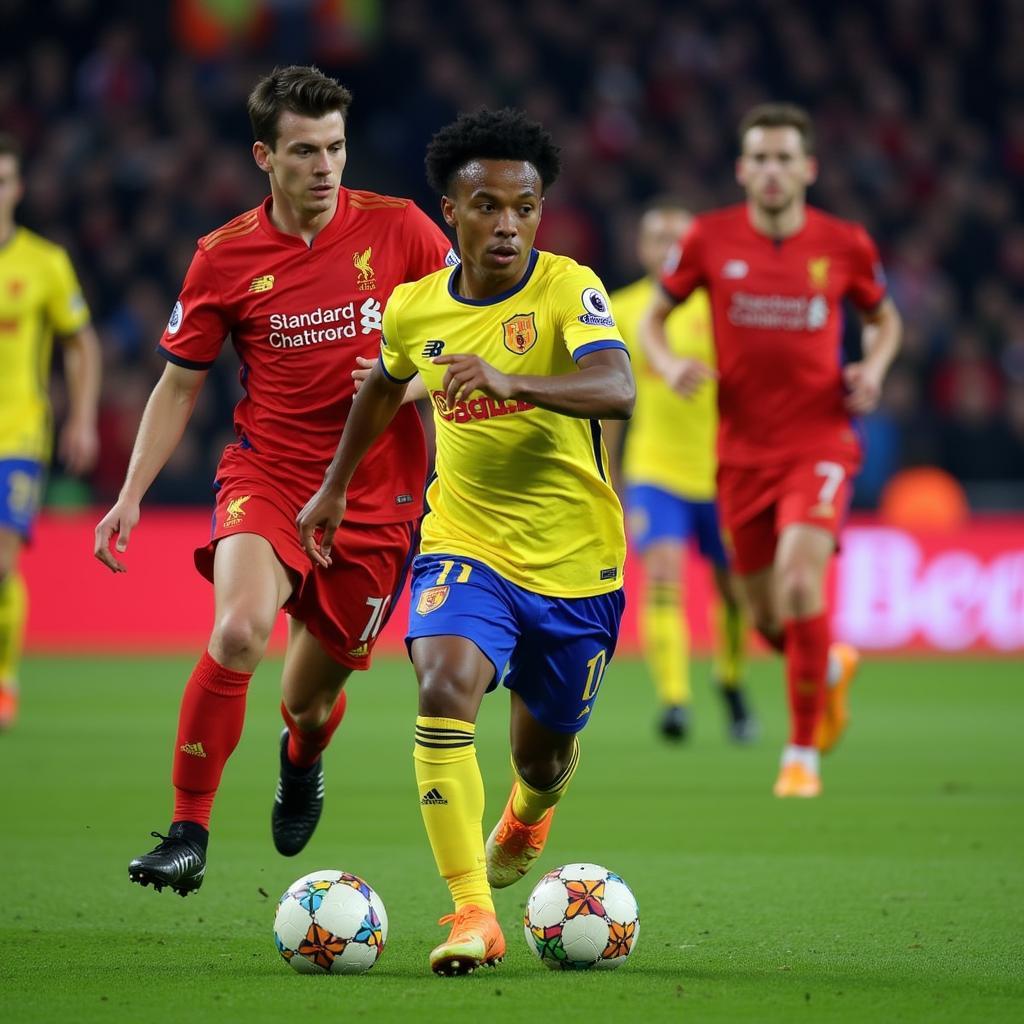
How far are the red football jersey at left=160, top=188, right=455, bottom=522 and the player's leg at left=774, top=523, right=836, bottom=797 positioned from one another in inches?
108

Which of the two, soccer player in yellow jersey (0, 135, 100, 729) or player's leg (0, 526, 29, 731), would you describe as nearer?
soccer player in yellow jersey (0, 135, 100, 729)

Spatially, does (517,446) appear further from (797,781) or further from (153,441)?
(797,781)

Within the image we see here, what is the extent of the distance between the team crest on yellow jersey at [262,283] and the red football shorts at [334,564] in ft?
1.93

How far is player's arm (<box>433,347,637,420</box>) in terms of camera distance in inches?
177

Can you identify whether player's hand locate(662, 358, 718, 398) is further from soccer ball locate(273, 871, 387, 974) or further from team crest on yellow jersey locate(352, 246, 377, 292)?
soccer ball locate(273, 871, 387, 974)

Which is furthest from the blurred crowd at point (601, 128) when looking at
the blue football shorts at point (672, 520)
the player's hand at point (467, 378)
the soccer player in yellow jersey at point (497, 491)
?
the player's hand at point (467, 378)

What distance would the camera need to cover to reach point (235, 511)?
19.6 feet

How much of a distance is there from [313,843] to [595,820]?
47.9 inches

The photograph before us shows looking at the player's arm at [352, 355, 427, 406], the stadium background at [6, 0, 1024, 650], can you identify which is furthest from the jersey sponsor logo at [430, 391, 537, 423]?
the stadium background at [6, 0, 1024, 650]

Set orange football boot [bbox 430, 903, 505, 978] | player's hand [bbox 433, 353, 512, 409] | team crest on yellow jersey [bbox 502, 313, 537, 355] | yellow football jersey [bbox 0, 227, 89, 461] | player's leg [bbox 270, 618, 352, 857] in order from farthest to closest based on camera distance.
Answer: yellow football jersey [bbox 0, 227, 89, 461], player's leg [bbox 270, 618, 352, 857], team crest on yellow jersey [bbox 502, 313, 537, 355], orange football boot [bbox 430, 903, 505, 978], player's hand [bbox 433, 353, 512, 409]

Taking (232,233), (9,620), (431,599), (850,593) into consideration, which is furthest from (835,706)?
(850,593)

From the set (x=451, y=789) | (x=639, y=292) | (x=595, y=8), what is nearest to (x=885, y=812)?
(x=451, y=789)

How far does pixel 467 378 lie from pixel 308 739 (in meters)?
2.54

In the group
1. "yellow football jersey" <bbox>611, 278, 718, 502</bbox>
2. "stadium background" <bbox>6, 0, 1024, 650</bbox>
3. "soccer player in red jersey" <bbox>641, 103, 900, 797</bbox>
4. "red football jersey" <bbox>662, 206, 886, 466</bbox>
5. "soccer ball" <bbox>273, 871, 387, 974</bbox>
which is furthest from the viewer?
"stadium background" <bbox>6, 0, 1024, 650</bbox>
